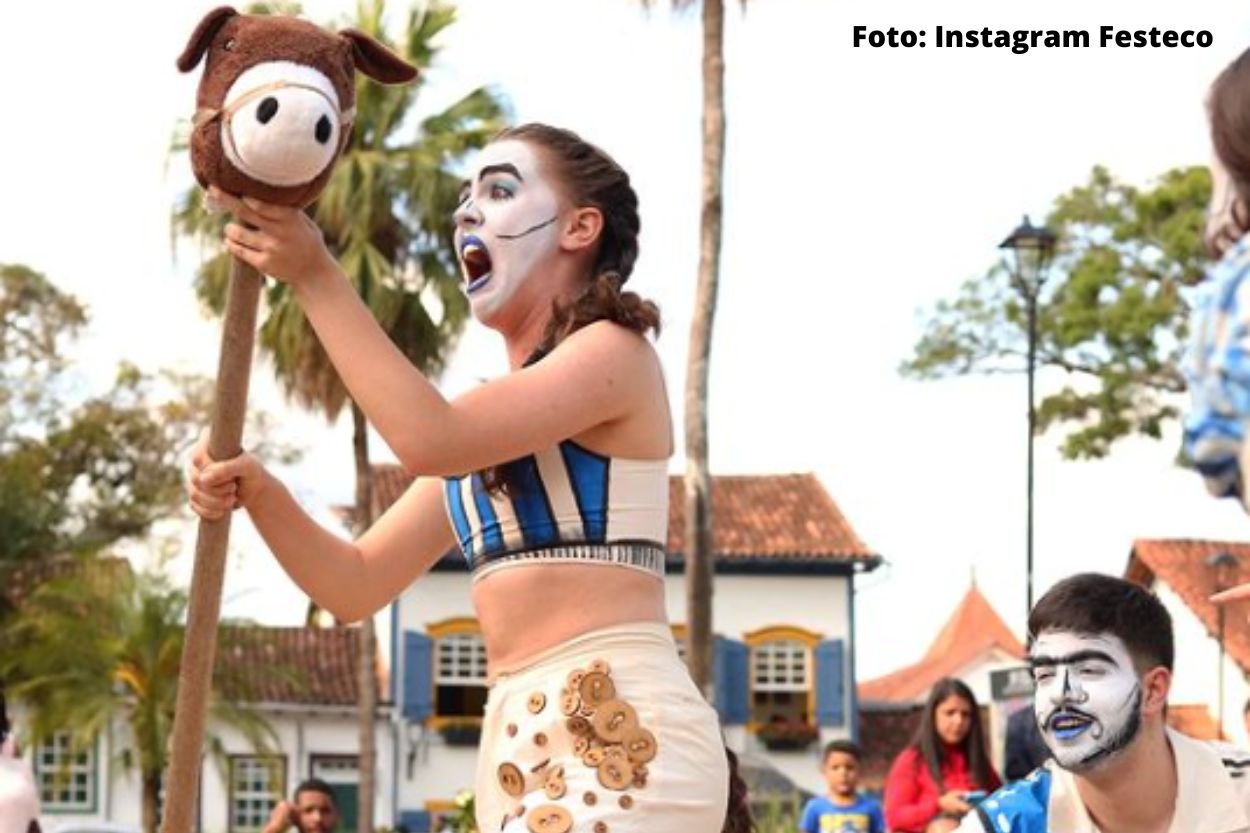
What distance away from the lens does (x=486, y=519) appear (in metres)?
4.22

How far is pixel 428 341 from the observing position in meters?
32.0

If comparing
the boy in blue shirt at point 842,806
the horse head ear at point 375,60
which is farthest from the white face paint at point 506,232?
the boy in blue shirt at point 842,806

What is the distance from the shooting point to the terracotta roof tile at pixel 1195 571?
44156 mm

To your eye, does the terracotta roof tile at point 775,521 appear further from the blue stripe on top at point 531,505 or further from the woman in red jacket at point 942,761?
the blue stripe on top at point 531,505

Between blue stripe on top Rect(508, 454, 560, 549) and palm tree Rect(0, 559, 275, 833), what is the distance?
101 feet

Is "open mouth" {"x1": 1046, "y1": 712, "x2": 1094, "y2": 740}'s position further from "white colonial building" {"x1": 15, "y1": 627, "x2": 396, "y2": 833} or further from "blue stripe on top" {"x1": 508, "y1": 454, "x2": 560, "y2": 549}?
"white colonial building" {"x1": 15, "y1": 627, "x2": 396, "y2": 833}

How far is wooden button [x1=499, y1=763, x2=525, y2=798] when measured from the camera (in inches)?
161

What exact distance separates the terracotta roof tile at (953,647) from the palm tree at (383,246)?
41.4 m

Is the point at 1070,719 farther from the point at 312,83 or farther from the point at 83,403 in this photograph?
the point at 83,403

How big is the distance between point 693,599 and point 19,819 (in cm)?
1482

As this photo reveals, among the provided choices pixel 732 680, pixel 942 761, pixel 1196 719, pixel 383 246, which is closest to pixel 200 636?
pixel 942 761

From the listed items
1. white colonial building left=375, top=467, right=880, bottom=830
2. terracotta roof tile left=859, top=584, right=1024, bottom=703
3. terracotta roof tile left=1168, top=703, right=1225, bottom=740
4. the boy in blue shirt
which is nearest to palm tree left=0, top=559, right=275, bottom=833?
white colonial building left=375, top=467, right=880, bottom=830

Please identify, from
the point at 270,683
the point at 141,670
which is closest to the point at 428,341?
the point at 141,670

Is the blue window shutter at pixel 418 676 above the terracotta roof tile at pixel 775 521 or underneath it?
underneath
